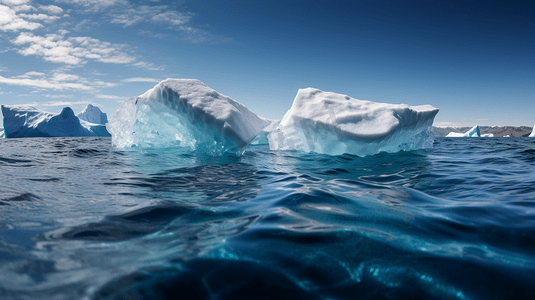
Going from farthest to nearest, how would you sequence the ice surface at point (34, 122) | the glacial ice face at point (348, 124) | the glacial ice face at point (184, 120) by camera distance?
1. the ice surface at point (34, 122)
2. the glacial ice face at point (348, 124)
3. the glacial ice face at point (184, 120)

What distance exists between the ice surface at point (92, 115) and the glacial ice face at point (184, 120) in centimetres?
5541

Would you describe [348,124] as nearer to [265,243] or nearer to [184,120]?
[184,120]

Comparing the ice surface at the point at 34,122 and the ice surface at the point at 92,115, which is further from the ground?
the ice surface at the point at 92,115

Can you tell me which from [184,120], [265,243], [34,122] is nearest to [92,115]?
[34,122]

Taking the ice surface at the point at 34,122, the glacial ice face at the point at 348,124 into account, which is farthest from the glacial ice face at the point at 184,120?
the ice surface at the point at 34,122


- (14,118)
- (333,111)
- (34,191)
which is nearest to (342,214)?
(34,191)

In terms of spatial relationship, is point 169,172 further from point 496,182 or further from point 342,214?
point 496,182

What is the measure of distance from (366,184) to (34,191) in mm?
3433

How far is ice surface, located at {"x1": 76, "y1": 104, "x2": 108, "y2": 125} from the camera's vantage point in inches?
2072

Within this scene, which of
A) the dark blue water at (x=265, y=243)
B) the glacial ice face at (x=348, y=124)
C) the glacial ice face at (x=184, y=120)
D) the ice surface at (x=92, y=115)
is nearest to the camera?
the dark blue water at (x=265, y=243)

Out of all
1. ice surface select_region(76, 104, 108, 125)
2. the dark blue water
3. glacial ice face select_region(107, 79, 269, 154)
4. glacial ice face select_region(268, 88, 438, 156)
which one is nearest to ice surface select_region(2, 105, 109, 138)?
ice surface select_region(76, 104, 108, 125)

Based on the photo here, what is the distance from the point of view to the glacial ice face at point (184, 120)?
5.58m

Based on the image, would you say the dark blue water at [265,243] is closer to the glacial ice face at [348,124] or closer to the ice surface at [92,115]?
the glacial ice face at [348,124]

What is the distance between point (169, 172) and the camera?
380 cm
